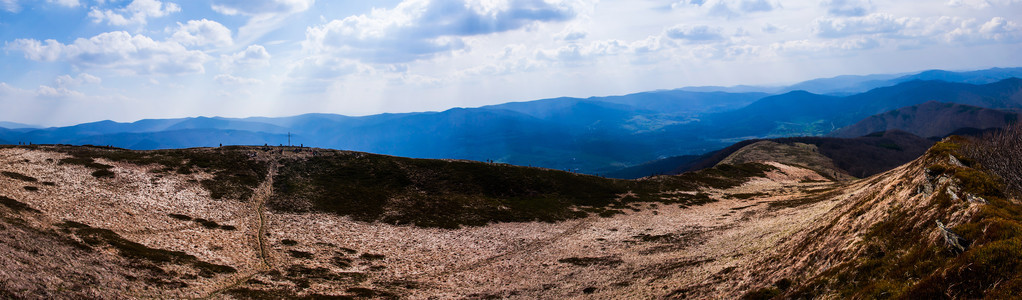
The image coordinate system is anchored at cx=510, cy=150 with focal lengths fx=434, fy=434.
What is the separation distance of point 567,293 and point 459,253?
20.8 meters

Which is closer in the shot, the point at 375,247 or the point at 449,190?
the point at 375,247

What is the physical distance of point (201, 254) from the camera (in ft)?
147

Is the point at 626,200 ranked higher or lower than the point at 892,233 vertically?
lower

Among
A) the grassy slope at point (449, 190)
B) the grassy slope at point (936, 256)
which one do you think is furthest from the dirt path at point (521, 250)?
the grassy slope at point (936, 256)

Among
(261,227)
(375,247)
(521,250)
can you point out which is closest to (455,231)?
(521,250)

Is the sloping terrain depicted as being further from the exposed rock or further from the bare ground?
the bare ground

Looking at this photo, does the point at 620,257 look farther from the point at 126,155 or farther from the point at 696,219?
the point at 126,155

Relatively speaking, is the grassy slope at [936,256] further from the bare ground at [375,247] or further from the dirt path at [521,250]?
the dirt path at [521,250]

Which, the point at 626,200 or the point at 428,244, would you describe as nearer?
the point at 428,244

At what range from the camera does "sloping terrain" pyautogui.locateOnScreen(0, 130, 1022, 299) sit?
2298cm

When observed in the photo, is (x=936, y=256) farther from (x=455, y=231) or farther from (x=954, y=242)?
(x=455, y=231)

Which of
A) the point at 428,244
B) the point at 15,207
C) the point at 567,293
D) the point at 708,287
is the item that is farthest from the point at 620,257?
the point at 15,207

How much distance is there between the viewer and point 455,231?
6681cm

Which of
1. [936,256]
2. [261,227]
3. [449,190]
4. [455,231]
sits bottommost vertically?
[455,231]
